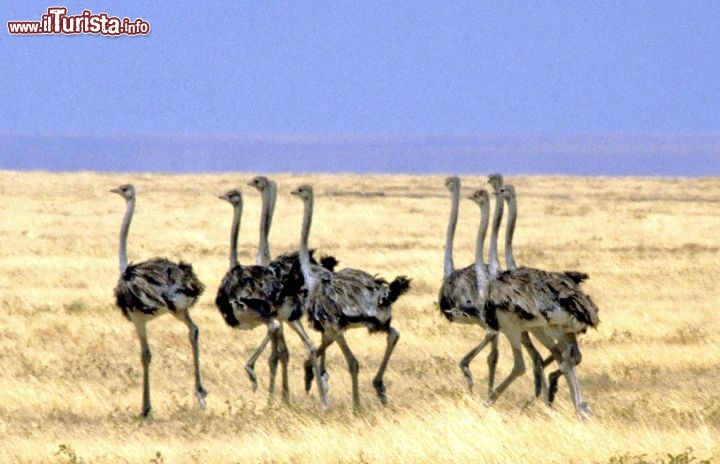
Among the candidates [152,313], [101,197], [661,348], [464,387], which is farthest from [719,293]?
[101,197]

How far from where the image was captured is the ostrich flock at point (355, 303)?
1121cm

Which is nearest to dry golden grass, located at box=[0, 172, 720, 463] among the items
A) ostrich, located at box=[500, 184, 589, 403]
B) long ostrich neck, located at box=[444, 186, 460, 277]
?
ostrich, located at box=[500, 184, 589, 403]

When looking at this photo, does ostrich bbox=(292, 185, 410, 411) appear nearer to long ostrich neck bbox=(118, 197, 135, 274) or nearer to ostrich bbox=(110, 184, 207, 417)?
ostrich bbox=(110, 184, 207, 417)

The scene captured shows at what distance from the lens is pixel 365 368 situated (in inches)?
586

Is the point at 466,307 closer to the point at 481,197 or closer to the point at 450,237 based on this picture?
the point at 481,197

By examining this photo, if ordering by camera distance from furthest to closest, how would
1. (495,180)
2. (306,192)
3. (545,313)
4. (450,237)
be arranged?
1. (450,237)
2. (495,180)
3. (306,192)
4. (545,313)

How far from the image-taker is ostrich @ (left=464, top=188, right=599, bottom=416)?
11.0 metres

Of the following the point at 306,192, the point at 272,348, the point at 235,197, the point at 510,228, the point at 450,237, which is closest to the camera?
the point at 510,228

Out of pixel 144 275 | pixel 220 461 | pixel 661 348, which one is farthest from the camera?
pixel 661 348

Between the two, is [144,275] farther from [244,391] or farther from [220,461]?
[220,461]

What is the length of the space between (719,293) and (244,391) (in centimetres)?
977

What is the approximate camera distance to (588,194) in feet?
181

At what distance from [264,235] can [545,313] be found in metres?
3.63

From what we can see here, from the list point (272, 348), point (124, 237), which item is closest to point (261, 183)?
point (124, 237)
